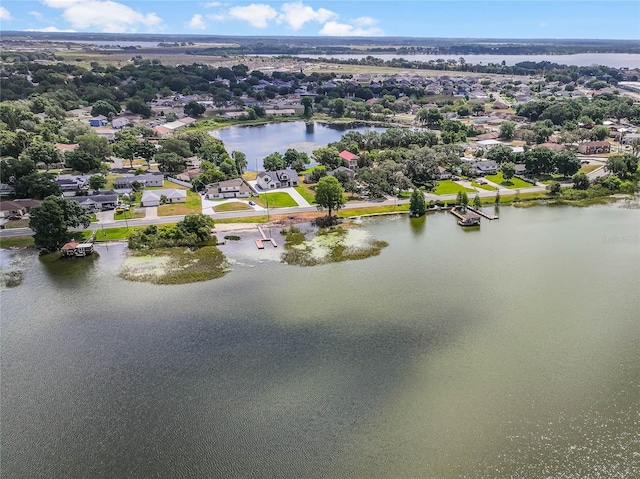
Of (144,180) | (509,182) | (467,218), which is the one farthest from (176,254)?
(509,182)

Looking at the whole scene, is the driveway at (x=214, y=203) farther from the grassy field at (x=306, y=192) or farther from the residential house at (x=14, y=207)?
the residential house at (x=14, y=207)

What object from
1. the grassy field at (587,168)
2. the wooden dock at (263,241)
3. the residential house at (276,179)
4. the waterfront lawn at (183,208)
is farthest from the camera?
the grassy field at (587,168)

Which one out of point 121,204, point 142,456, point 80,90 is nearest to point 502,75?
point 80,90

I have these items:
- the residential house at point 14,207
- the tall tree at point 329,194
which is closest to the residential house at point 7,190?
the residential house at point 14,207

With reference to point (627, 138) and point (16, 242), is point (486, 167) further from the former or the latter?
point (16, 242)

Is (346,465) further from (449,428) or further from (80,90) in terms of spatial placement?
(80,90)

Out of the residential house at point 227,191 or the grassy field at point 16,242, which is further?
the residential house at point 227,191
